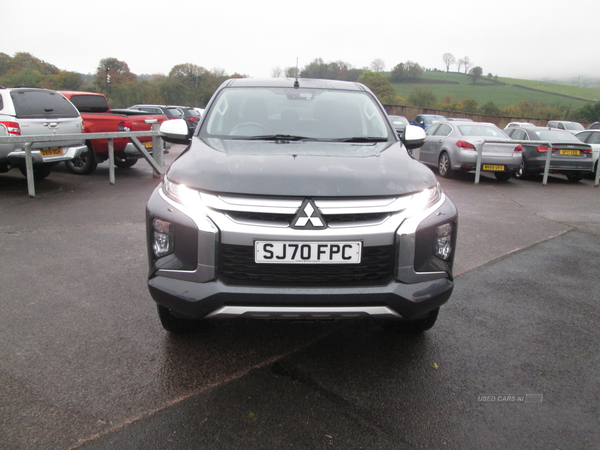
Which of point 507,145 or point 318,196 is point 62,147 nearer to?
point 318,196

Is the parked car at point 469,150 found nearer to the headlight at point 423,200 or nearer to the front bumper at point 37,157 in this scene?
the front bumper at point 37,157

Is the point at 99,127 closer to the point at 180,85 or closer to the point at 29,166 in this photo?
the point at 29,166

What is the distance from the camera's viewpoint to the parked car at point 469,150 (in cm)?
1170

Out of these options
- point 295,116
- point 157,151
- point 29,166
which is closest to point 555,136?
point 157,151

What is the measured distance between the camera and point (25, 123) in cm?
824

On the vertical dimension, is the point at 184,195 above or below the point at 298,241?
above

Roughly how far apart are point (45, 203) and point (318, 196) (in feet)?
21.4

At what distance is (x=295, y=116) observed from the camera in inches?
151

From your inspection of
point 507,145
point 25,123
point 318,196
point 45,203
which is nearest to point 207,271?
point 318,196

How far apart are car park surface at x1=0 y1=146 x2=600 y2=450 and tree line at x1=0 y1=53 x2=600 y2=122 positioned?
107 feet

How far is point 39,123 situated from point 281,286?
7.79 m

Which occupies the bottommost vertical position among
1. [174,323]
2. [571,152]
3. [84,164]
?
[174,323]

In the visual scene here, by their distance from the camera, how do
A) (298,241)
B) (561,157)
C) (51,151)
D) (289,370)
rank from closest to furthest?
1. (298,241)
2. (289,370)
3. (51,151)
4. (561,157)

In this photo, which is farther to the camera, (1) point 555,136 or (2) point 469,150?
(1) point 555,136
